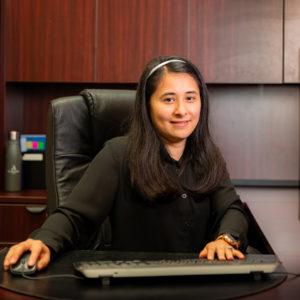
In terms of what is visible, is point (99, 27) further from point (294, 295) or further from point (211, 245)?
point (294, 295)

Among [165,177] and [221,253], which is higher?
[165,177]

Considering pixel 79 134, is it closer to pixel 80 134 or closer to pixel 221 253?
pixel 80 134

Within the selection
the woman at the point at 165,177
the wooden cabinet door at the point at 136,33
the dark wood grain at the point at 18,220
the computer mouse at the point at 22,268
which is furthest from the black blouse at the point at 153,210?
the wooden cabinet door at the point at 136,33

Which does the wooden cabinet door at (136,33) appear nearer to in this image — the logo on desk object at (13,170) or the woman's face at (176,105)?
the logo on desk object at (13,170)

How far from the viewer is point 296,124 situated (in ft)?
10.2

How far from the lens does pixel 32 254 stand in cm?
103

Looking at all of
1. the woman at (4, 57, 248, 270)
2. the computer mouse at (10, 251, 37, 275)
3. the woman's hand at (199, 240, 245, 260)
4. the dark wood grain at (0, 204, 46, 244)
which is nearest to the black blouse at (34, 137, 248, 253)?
the woman at (4, 57, 248, 270)

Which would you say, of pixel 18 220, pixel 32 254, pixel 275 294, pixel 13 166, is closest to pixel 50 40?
pixel 13 166

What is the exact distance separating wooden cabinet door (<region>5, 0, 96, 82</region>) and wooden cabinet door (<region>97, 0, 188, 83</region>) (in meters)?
0.08

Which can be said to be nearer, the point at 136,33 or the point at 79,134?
the point at 79,134

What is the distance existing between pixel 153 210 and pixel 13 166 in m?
1.46

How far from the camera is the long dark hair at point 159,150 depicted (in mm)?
1485

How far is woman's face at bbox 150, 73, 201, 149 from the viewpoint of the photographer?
4.86 feet

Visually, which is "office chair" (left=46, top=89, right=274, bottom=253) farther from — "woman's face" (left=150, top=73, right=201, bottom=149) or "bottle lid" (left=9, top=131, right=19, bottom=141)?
"bottle lid" (left=9, top=131, right=19, bottom=141)
